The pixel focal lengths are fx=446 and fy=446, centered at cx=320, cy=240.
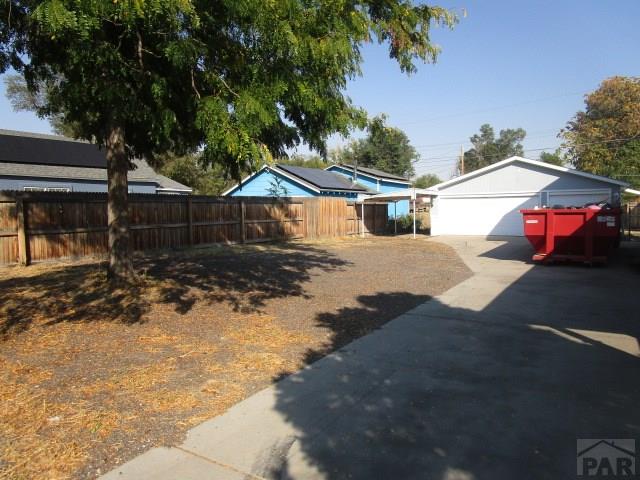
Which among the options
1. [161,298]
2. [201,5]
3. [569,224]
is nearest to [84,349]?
[161,298]

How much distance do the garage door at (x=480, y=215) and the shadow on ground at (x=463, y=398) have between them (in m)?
18.4

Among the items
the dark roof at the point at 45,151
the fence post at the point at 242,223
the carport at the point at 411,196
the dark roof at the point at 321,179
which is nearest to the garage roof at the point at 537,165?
the carport at the point at 411,196

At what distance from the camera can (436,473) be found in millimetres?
2871

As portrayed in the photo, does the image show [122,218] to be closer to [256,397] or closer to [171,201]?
[256,397]

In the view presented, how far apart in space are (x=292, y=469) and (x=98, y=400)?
6.50 ft

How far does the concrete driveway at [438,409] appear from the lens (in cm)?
296

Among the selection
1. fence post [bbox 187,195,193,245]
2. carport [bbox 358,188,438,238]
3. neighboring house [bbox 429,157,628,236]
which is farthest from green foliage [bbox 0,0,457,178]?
neighboring house [bbox 429,157,628,236]

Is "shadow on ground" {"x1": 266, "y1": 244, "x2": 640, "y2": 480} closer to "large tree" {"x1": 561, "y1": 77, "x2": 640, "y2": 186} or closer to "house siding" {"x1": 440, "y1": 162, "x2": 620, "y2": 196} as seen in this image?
"house siding" {"x1": 440, "y1": 162, "x2": 620, "y2": 196}

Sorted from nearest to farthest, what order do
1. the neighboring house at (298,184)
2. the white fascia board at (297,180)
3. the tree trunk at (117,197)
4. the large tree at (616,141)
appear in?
the tree trunk at (117,197), the white fascia board at (297,180), the neighboring house at (298,184), the large tree at (616,141)

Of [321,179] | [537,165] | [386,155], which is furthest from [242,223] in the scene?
[386,155]

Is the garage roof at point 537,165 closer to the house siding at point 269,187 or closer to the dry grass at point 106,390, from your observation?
the house siding at point 269,187

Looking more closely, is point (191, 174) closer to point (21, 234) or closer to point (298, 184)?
point (298, 184)

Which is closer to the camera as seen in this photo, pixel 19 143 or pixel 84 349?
pixel 84 349

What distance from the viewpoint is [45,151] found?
2453 centimetres
